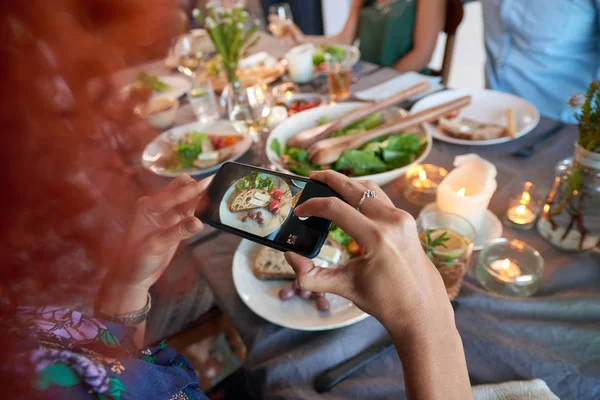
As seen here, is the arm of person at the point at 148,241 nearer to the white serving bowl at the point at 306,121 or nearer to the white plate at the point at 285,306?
the white plate at the point at 285,306

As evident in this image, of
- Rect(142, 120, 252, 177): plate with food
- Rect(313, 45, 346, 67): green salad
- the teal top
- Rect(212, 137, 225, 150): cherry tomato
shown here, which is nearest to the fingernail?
Rect(142, 120, 252, 177): plate with food

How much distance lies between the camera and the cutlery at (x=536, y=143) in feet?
2.63

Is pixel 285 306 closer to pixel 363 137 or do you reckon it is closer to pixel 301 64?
pixel 363 137

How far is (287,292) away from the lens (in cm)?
55

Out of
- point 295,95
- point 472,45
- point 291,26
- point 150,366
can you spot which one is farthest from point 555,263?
point 472,45

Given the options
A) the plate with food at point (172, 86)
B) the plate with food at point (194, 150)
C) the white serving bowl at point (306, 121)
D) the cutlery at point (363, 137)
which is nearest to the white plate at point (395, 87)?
the white serving bowl at point (306, 121)

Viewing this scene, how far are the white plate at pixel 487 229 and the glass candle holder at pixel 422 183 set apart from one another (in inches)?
2.0

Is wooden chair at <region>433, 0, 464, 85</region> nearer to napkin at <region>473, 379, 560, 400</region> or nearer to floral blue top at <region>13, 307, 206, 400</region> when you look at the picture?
napkin at <region>473, 379, 560, 400</region>

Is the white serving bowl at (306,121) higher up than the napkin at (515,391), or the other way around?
the white serving bowl at (306,121)

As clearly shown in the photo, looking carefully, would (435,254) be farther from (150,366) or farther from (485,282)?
(150,366)

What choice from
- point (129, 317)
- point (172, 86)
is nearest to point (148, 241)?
point (129, 317)

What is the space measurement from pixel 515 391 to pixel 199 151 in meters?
0.78

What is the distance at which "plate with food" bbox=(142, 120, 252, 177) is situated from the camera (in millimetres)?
864

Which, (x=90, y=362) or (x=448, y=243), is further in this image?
(x=448, y=243)
